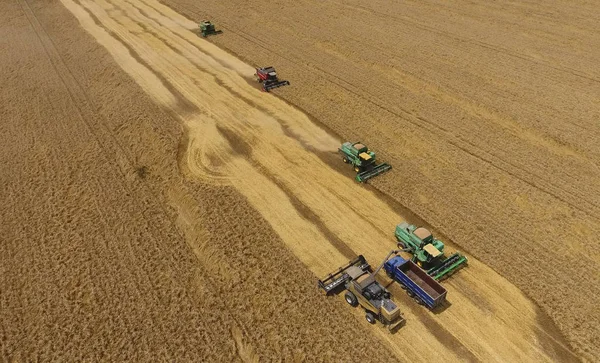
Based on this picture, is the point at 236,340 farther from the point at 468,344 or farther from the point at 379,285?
the point at 468,344

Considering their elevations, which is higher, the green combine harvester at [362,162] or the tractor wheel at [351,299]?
the green combine harvester at [362,162]

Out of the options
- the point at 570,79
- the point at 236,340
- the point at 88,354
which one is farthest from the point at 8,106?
the point at 570,79

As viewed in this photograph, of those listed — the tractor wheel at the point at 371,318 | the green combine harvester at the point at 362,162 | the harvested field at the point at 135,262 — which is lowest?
the harvested field at the point at 135,262

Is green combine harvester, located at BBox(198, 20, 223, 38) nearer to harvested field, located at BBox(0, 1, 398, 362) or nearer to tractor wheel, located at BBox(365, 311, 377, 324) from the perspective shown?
harvested field, located at BBox(0, 1, 398, 362)

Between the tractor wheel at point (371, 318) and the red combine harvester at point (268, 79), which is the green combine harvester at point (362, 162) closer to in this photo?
the tractor wheel at point (371, 318)

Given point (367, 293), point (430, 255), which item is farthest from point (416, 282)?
point (367, 293)

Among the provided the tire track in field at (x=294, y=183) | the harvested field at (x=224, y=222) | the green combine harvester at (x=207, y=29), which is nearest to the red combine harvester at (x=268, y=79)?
the tire track in field at (x=294, y=183)

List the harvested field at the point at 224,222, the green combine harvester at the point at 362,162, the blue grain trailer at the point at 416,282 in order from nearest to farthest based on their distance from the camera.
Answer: the harvested field at the point at 224,222, the blue grain trailer at the point at 416,282, the green combine harvester at the point at 362,162
